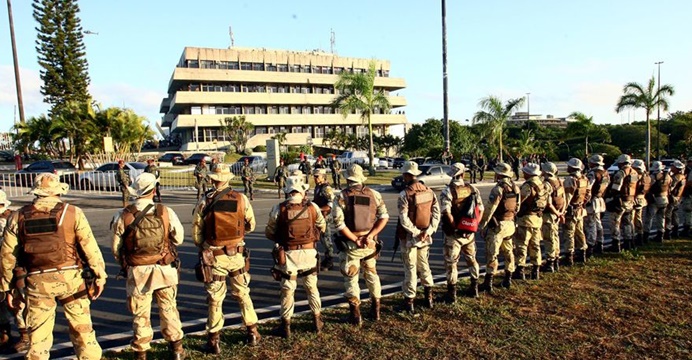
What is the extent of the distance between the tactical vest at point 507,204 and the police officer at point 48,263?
4891 millimetres

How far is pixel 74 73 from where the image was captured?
42.0 meters

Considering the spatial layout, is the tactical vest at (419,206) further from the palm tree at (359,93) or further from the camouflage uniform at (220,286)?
the palm tree at (359,93)

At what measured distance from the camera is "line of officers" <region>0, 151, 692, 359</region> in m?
3.99

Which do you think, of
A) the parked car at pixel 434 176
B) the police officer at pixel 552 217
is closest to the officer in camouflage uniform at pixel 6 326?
the police officer at pixel 552 217

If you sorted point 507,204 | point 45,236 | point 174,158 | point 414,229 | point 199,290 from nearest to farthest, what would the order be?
point 45,236 < point 414,229 < point 507,204 < point 199,290 < point 174,158

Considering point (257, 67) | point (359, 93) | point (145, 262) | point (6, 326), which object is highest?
point (257, 67)

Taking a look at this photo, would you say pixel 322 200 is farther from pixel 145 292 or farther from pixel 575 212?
A: pixel 575 212

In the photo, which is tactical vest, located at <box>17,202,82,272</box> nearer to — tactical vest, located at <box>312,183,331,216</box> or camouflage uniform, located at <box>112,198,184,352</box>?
camouflage uniform, located at <box>112,198,184,352</box>

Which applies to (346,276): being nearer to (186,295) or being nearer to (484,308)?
(484,308)

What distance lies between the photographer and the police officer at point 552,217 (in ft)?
23.0

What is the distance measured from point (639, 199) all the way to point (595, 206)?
4.49 feet

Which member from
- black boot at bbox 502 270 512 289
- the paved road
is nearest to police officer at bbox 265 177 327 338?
the paved road

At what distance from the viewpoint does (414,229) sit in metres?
5.46

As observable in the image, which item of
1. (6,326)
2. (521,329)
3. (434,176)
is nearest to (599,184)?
(521,329)
